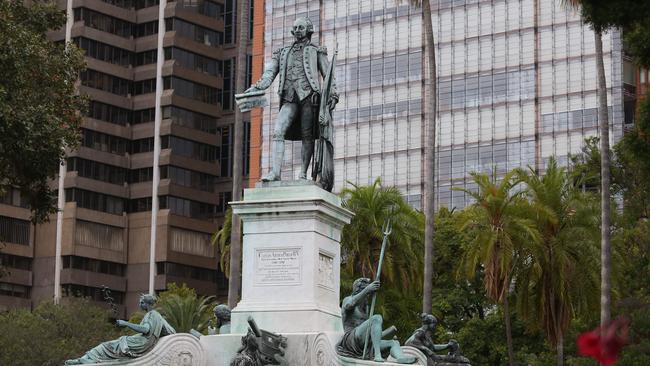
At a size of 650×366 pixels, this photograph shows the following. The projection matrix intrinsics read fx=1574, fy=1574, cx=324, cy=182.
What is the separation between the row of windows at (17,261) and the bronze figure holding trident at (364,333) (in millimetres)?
95118

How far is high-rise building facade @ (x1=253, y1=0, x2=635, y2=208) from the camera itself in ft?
320

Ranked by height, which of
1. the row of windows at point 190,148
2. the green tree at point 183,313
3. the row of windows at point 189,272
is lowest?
the green tree at point 183,313

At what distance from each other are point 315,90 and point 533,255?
28750 mm

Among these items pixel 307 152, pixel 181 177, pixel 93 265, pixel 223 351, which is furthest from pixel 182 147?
pixel 223 351

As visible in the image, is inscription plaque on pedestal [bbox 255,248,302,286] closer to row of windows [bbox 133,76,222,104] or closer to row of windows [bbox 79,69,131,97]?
row of windows [bbox 79,69,131,97]

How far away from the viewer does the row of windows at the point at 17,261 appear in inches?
4646

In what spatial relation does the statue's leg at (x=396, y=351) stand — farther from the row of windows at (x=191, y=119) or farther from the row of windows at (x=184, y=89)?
the row of windows at (x=184, y=89)

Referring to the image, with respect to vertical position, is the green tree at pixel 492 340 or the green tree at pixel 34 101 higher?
the green tree at pixel 34 101

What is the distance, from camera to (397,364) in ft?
76.8

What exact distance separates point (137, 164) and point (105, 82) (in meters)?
7.00

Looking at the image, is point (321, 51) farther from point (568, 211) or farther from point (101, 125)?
point (101, 125)

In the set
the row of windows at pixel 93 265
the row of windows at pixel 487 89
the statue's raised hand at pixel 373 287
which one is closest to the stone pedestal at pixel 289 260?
the statue's raised hand at pixel 373 287

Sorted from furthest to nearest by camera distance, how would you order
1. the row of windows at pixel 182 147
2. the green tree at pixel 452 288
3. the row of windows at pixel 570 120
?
1. the row of windows at pixel 182 147
2. the row of windows at pixel 570 120
3. the green tree at pixel 452 288

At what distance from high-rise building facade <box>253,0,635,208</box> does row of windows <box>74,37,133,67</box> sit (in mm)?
19106
